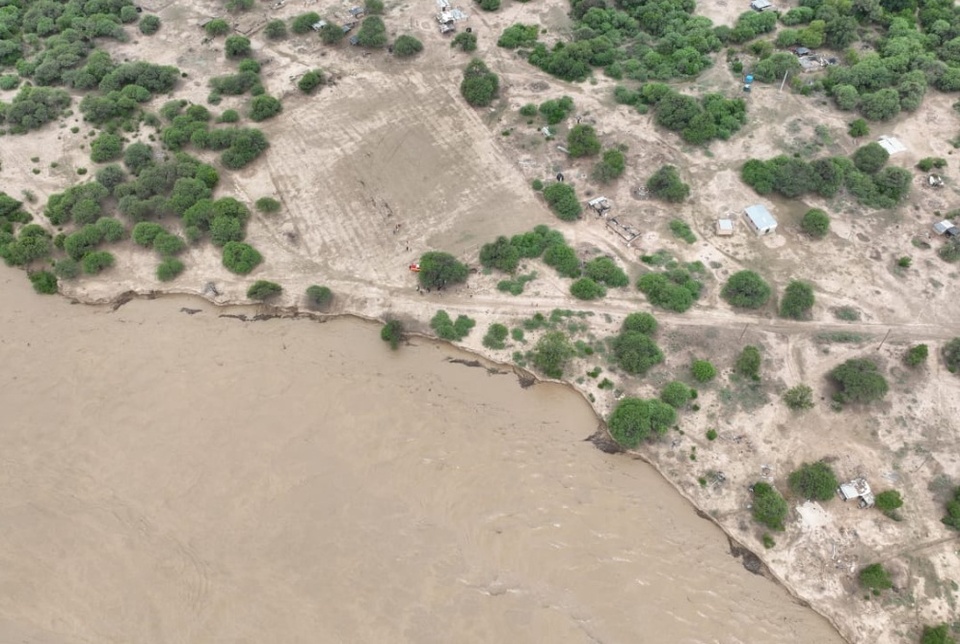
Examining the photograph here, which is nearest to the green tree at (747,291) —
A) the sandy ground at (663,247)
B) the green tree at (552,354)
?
the sandy ground at (663,247)

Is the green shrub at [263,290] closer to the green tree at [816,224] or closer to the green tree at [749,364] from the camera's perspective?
the green tree at [749,364]

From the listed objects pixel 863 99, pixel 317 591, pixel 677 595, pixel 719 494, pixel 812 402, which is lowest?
pixel 317 591

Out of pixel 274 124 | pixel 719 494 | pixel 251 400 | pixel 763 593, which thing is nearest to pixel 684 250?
pixel 719 494

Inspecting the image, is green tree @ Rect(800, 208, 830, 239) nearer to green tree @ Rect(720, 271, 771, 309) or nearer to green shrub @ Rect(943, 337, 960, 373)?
green tree @ Rect(720, 271, 771, 309)

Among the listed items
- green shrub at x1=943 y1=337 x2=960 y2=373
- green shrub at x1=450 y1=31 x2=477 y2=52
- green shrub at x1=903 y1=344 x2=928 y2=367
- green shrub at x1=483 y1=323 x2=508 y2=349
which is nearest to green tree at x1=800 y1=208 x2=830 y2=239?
green shrub at x1=903 y1=344 x2=928 y2=367

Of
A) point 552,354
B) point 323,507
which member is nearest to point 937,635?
point 552,354

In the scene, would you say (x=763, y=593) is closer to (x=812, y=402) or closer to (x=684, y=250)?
(x=812, y=402)

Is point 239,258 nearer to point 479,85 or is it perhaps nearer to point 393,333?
point 393,333
